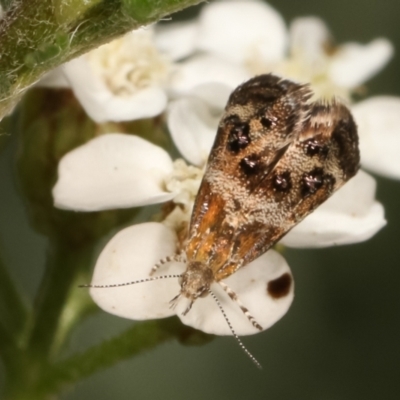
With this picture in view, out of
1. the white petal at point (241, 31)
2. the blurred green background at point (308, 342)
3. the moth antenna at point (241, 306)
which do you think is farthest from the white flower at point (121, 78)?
Answer: the blurred green background at point (308, 342)

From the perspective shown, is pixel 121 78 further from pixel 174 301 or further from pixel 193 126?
pixel 174 301

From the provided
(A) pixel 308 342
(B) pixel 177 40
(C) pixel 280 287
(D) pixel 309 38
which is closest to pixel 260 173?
(C) pixel 280 287

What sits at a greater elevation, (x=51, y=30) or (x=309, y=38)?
(x=51, y=30)

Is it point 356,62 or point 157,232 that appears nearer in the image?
point 157,232

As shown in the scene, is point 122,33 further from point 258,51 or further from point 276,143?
point 258,51

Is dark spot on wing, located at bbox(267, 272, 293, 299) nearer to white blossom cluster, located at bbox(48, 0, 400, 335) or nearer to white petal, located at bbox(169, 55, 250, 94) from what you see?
white blossom cluster, located at bbox(48, 0, 400, 335)

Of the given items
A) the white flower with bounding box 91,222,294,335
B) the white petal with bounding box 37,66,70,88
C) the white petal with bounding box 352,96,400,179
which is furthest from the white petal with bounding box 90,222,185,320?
the white petal with bounding box 352,96,400,179
